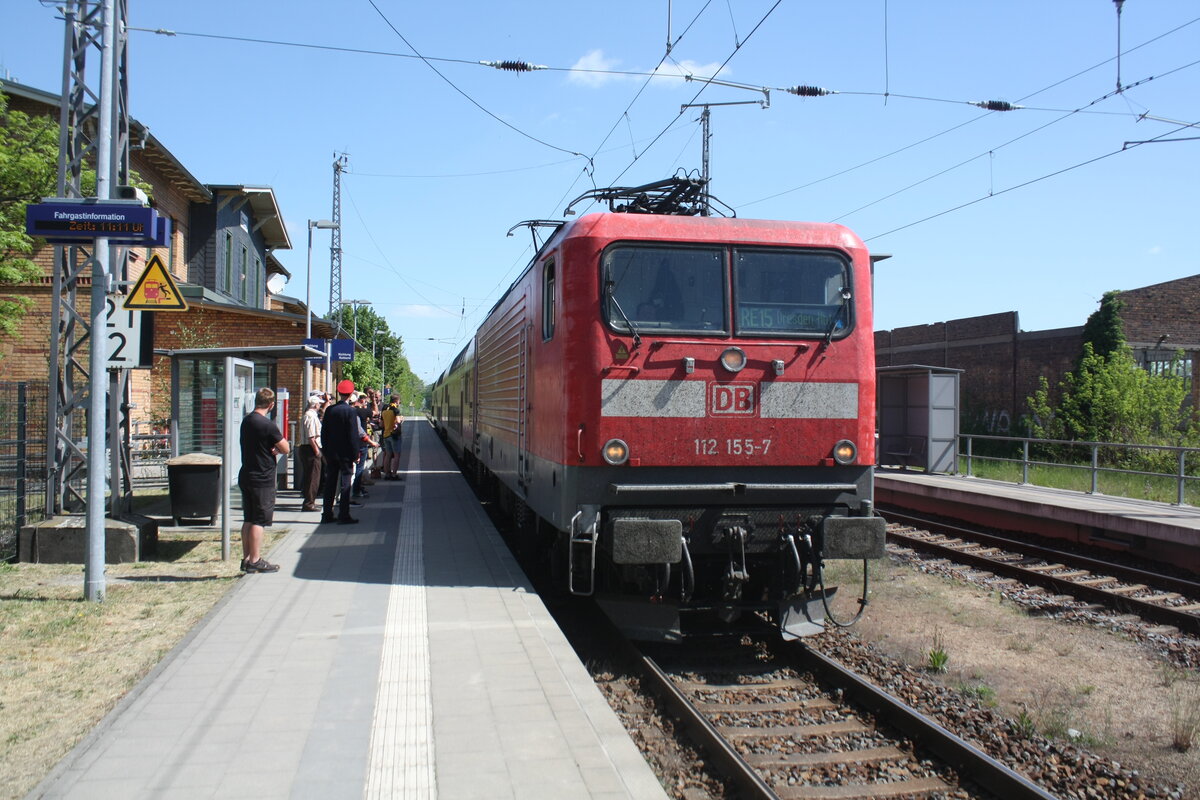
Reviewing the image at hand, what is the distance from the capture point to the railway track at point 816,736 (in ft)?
15.1

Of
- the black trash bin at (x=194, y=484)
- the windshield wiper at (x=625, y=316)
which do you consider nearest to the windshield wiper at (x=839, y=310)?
the windshield wiper at (x=625, y=316)

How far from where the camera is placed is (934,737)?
507cm

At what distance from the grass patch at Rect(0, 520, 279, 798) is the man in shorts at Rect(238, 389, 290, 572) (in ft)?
0.99

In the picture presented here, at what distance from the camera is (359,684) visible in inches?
205

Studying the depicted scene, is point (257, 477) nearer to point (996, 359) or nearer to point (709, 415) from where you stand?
point (709, 415)

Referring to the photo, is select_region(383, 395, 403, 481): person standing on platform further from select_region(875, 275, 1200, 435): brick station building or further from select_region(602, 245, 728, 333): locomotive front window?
select_region(875, 275, 1200, 435): brick station building

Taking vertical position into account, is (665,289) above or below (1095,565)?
above

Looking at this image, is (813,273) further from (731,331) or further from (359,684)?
(359,684)

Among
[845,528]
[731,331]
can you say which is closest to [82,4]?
[731,331]

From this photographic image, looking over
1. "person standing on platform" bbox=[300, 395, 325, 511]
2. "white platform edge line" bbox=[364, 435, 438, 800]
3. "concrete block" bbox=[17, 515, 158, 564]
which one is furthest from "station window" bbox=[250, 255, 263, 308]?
"white platform edge line" bbox=[364, 435, 438, 800]

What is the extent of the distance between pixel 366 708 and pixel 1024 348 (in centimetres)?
2923

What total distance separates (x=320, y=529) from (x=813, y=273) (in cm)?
719

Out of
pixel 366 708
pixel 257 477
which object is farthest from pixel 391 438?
pixel 366 708

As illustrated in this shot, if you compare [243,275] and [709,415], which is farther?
[243,275]
